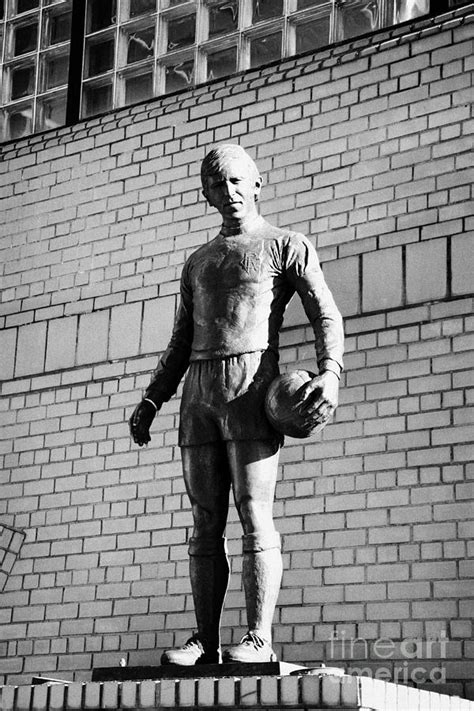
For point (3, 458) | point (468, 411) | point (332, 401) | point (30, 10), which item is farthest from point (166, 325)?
point (332, 401)

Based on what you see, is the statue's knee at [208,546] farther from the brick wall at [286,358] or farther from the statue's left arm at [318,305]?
the brick wall at [286,358]

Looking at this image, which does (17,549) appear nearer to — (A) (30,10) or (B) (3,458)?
(B) (3,458)

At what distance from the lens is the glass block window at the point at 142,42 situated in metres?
8.23

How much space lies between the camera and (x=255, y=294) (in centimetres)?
495

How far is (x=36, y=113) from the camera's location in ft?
31.2

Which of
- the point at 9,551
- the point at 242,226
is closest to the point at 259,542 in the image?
the point at 242,226

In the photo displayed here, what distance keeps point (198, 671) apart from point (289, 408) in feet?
3.14

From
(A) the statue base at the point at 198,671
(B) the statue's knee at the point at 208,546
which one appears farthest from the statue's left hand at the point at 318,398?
(A) the statue base at the point at 198,671

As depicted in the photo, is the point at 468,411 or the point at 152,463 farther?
the point at 152,463

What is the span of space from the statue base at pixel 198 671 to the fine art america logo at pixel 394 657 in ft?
6.96

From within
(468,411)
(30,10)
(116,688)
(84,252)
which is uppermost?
(30,10)

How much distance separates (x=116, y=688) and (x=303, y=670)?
0.65 meters

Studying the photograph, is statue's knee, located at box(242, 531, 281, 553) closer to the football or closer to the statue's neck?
the football

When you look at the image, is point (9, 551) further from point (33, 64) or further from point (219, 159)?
point (219, 159)
